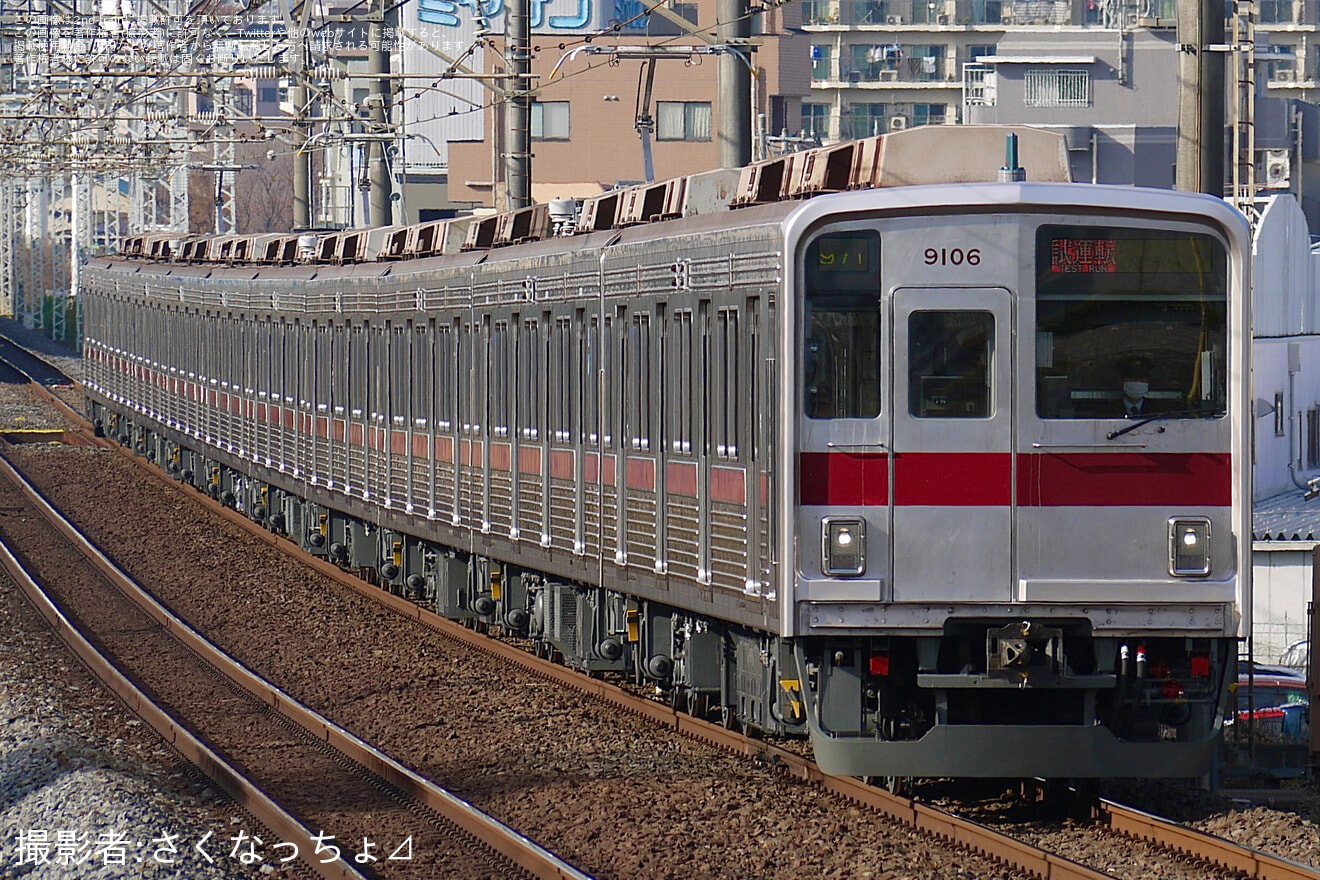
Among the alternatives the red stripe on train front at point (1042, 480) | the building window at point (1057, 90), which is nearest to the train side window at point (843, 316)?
the red stripe on train front at point (1042, 480)

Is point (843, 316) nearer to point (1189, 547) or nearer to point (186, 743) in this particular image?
point (1189, 547)

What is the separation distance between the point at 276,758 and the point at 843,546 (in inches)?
147

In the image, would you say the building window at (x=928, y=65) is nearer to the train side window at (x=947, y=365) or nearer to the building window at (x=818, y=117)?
the building window at (x=818, y=117)

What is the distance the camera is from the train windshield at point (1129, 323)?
8109mm

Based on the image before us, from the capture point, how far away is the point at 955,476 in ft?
26.6

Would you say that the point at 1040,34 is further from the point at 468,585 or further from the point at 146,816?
the point at 146,816

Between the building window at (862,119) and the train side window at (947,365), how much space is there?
6704 cm

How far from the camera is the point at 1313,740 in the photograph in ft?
29.2

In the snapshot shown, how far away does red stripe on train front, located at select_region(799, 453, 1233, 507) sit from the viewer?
808 cm

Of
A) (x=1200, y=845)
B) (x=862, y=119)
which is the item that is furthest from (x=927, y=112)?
(x=1200, y=845)

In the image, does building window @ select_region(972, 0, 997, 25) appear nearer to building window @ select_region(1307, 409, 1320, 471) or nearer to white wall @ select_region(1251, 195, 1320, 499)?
white wall @ select_region(1251, 195, 1320, 499)

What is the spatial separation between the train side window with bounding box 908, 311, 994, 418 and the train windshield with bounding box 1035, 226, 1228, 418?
0.76ft

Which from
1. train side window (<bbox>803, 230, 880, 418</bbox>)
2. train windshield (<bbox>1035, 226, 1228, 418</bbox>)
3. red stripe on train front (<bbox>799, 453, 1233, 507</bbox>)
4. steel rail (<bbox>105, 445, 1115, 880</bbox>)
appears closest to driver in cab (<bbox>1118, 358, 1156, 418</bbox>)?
train windshield (<bbox>1035, 226, 1228, 418</bbox>)

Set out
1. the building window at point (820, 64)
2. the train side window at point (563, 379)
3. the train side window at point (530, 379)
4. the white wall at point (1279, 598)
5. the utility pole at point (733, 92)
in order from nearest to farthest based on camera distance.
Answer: the train side window at point (563, 379), the train side window at point (530, 379), the utility pole at point (733, 92), the white wall at point (1279, 598), the building window at point (820, 64)
